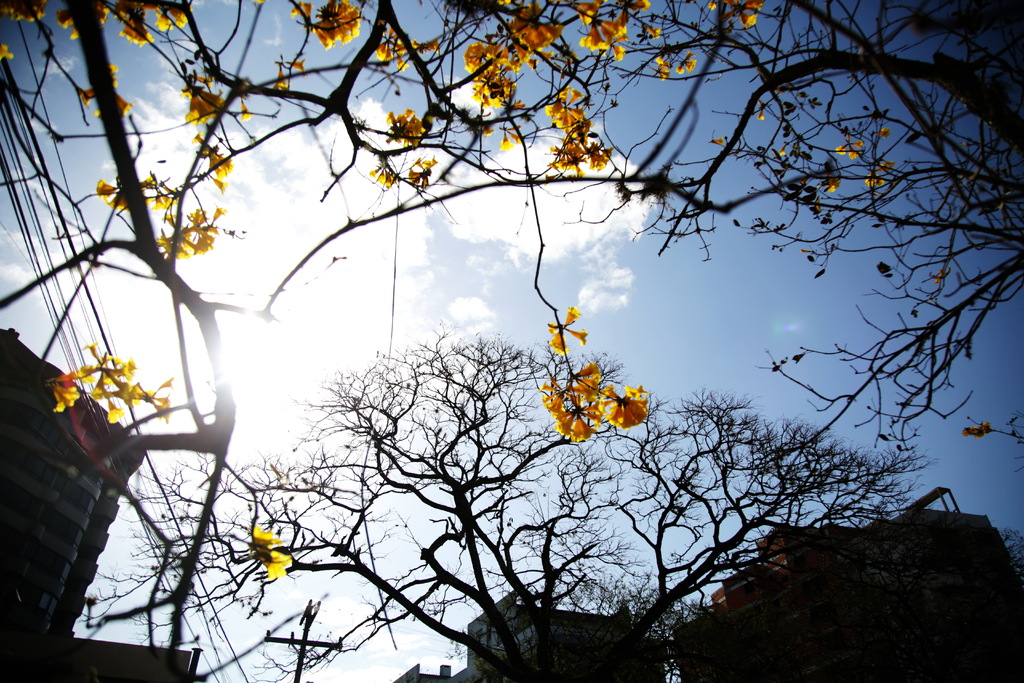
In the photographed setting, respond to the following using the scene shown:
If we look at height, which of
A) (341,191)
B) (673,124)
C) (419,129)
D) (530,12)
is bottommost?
(673,124)

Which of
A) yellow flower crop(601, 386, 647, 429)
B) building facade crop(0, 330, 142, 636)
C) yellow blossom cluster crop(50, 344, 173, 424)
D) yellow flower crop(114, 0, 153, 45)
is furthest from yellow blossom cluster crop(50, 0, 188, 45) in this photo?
building facade crop(0, 330, 142, 636)

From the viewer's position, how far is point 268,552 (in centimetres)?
142

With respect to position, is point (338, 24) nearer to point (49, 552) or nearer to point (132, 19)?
point (132, 19)

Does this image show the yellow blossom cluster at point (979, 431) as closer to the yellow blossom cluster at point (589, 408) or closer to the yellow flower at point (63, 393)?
the yellow blossom cluster at point (589, 408)

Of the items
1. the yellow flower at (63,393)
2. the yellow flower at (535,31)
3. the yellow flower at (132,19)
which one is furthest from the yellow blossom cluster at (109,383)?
the yellow flower at (535,31)

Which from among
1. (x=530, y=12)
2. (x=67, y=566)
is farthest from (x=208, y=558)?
(x=67, y=566)

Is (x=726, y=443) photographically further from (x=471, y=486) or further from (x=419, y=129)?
(x=419, y=129)

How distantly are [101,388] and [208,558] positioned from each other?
4419mm

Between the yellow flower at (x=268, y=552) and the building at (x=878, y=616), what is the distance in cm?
519

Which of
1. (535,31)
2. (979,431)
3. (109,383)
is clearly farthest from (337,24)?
(979,431)

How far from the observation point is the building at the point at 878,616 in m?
6.22

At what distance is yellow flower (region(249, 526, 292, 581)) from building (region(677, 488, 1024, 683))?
519cm

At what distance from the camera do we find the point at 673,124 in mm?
709

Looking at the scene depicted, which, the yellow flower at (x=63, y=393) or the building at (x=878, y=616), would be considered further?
the building at (x=878, y=616)
